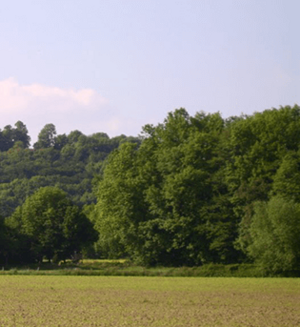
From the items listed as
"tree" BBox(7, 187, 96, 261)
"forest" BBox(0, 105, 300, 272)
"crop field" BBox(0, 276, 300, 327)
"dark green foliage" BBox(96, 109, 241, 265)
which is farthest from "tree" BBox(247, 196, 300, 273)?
A: "tree" BBox(7, 187, 96, 261)

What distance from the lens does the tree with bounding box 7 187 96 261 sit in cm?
8544

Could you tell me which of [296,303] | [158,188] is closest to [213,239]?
[158,188]

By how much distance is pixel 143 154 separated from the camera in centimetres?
7344

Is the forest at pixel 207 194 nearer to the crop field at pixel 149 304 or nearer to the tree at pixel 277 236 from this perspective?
the tree at pixel 277 236

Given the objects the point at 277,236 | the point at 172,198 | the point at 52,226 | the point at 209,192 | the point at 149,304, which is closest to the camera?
the point at 149,304

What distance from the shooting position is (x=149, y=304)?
110ft

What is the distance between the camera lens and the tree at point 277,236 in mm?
58484

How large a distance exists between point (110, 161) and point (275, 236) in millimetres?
23976

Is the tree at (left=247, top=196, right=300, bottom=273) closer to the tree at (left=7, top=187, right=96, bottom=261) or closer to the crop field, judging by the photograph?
the crop field

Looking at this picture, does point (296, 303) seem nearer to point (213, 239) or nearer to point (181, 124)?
point (213, 239)

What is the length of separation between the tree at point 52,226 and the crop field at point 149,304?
3721cm

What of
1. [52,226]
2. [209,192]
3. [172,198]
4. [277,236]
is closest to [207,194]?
[209,192]

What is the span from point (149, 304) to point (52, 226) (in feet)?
184

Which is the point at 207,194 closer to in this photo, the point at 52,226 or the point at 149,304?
the point at 52,226
